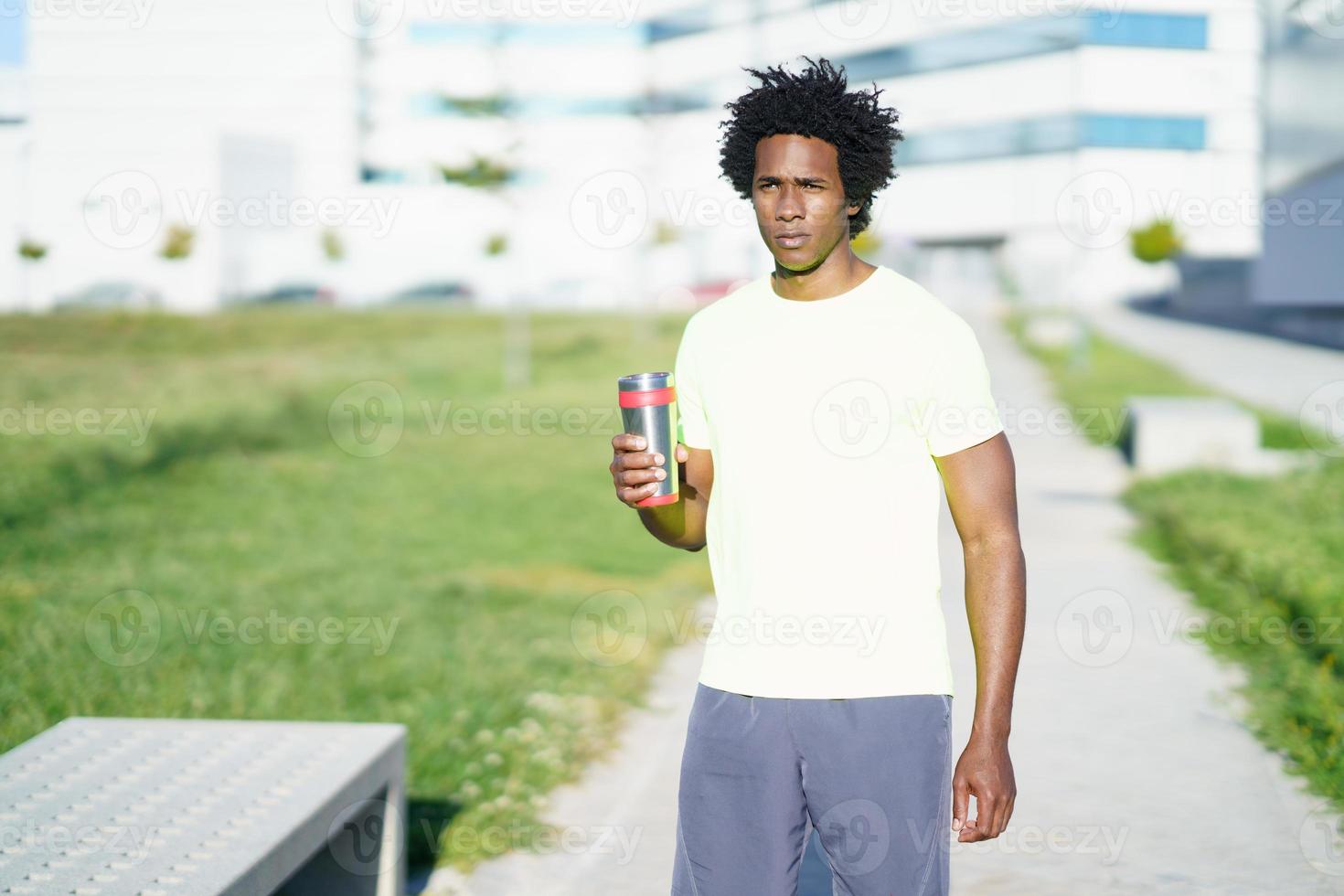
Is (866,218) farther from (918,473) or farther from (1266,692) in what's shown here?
(1266,692)

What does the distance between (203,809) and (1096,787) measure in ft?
10.4

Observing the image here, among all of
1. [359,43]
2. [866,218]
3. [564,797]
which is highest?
[359,43]

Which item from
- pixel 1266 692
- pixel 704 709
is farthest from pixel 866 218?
pixel 1266 692

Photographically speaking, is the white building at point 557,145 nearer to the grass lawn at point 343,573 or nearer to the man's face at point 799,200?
the grass lawn at point 343,573

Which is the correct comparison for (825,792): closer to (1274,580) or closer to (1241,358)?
(1274,580)

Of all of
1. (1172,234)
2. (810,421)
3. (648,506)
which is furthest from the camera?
(1172,234)

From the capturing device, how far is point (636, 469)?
8.39 ft

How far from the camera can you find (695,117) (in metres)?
57.2

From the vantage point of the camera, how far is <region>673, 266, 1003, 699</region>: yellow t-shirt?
2.38 m

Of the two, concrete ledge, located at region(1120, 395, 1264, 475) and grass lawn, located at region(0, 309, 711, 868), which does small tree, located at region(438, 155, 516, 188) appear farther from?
concrete ledge, located at region(1120, 395, 1264, 475)

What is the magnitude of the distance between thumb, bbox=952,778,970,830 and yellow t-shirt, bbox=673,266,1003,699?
0.57 ft

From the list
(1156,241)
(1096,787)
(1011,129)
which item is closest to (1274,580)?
(1096,787)

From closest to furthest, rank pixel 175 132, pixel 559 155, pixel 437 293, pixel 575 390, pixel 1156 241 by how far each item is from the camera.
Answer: pixel 575 390
pixel 1156 241
pixel 175 132
pixel 437 293
pixel 559 155

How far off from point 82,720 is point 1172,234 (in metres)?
45.3
